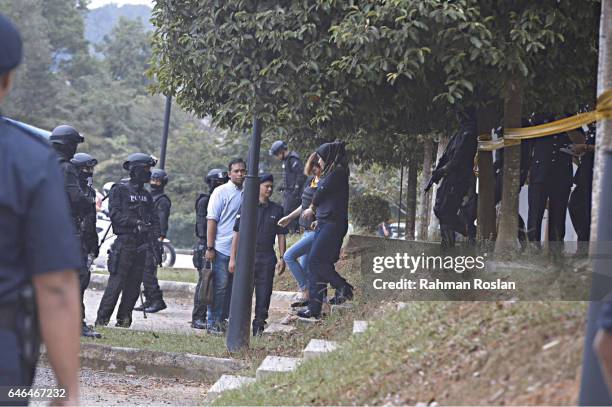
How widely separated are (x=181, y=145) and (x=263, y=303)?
32948 mm

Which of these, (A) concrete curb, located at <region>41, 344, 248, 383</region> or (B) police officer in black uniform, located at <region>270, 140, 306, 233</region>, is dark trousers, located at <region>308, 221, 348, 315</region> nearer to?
(A) concrete curb, located at <region>41, 344, 248, 383</region>

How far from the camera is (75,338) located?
325 centimetres

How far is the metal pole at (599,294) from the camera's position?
472cm

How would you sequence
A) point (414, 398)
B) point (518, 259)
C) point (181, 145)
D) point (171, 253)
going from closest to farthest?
point (414, 398) → point (518, 259) → point (171, 253) → point (181, 145)

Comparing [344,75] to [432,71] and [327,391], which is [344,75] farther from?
[327,391]

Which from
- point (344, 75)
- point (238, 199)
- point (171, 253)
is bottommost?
point (171, 253)

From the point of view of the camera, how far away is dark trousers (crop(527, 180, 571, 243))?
11344 millimetres

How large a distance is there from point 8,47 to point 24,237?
60cm

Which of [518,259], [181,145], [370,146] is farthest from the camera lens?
[181,145]

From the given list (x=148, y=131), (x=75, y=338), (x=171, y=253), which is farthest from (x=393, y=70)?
(x=148, y=131)

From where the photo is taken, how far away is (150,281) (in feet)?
46.4

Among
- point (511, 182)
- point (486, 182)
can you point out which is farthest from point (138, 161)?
point (511, 182)

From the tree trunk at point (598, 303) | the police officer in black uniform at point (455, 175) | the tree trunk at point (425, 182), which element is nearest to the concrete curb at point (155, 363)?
the police officer in black uniform at point (455, 175)

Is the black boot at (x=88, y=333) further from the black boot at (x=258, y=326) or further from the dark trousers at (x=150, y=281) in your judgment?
the dark trousers at (x=150, y=281)
